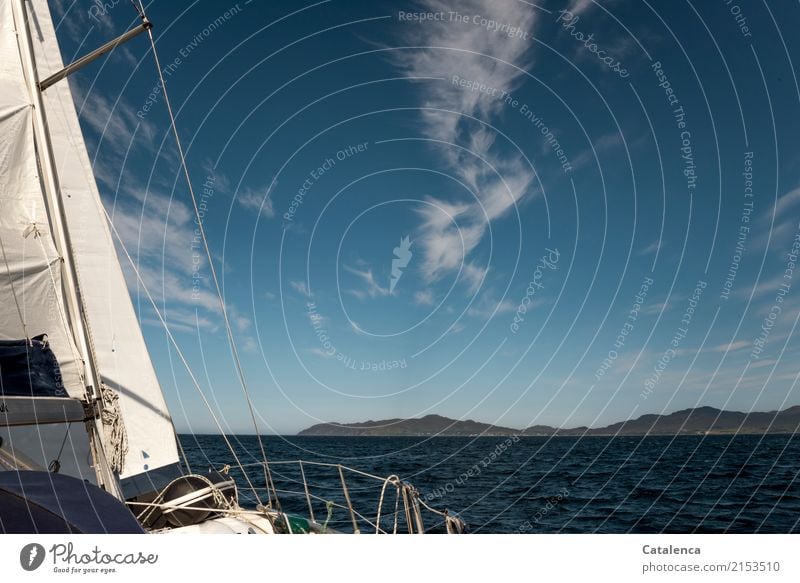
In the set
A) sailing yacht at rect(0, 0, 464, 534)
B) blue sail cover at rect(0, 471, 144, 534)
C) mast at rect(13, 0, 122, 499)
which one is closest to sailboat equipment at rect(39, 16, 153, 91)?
sailing yacht at rect(0, 0, 464, 534)

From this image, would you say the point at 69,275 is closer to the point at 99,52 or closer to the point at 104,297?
the point at 99,52

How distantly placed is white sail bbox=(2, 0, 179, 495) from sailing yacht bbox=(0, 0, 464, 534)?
21 mm

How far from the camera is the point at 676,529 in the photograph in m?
13.5

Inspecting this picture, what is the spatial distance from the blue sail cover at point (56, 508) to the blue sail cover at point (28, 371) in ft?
6.03

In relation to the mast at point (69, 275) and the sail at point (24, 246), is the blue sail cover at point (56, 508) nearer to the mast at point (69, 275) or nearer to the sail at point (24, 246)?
the mast at point (69, 275)

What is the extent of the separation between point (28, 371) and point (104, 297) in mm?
4721

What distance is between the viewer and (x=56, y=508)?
2.80 meters
